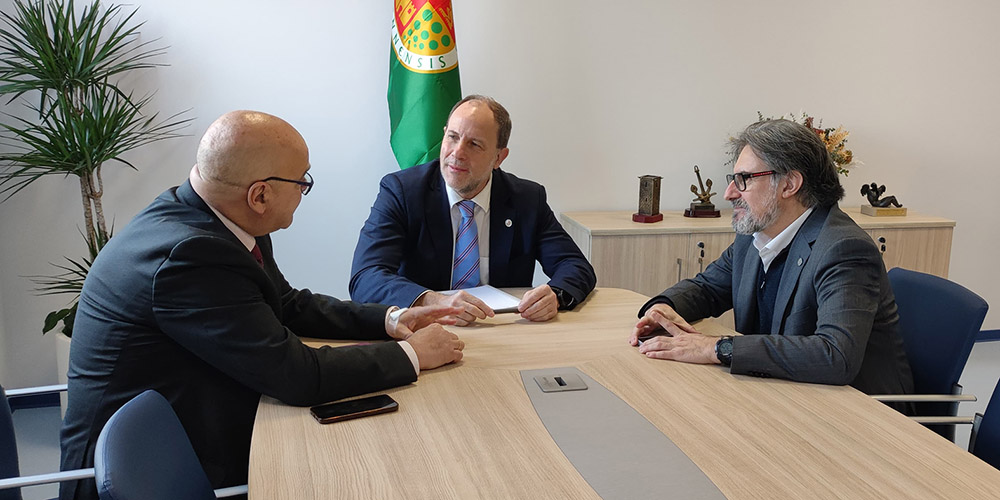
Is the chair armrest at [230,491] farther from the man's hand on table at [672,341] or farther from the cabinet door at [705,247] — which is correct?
the cabinet door at [705,247]

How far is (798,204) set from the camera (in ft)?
7.57

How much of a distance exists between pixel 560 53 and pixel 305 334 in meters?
2.64

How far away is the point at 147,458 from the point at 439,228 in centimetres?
170

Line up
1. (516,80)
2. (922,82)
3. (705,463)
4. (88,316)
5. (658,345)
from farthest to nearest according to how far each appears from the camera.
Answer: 1. (922,82)
2. (516,80)
3. (658,345)
4. (88,316)
5. (705,463)

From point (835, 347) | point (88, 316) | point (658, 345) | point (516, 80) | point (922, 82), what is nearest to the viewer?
point (88, 316)

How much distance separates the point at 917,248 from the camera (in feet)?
14.7

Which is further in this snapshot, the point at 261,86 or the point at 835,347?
the point at 261,86

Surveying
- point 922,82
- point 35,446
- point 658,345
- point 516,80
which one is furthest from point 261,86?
point 922,82

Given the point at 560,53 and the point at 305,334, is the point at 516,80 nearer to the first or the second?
the point at 560,53

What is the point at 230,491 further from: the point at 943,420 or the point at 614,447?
the point at 943,420

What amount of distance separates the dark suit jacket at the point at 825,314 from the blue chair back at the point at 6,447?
1.69 metres

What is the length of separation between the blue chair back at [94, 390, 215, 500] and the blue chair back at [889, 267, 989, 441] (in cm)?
196

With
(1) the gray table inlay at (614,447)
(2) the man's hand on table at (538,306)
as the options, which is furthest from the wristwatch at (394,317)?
(1) the gray table inlay at (614,447)

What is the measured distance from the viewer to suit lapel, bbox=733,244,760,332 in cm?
242
